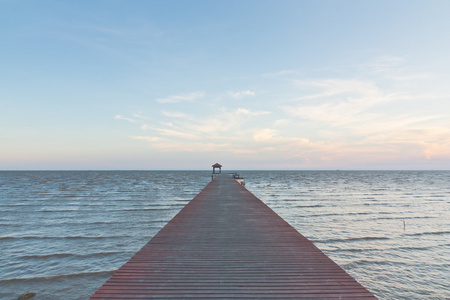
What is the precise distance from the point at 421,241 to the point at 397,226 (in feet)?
8.67

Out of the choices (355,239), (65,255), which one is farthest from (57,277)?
(355,239)

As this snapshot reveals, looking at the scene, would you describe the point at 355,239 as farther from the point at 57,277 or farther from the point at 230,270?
the point at 57,277

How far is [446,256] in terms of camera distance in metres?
8.88

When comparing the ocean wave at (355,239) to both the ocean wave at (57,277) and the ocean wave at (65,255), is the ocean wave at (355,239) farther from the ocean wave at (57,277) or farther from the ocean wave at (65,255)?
the ocean wave at (65,255)

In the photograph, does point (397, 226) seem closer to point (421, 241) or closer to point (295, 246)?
point (421, 241)

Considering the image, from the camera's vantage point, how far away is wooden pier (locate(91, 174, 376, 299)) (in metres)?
3.51

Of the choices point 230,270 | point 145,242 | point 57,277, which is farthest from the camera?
point 145,242

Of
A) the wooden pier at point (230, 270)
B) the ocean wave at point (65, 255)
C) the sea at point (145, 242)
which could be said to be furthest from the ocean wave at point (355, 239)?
the ocean wave at point (65, 255)

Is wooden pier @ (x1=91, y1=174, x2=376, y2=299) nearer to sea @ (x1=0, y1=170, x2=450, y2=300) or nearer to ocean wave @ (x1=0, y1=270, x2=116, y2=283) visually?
ocean wave @ (x1=0, y1=270, x2=116, y2=283)

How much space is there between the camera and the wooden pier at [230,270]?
3512 millimetres

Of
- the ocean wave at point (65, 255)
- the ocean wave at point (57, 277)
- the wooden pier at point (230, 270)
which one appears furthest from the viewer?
the ocean wave at point (65, 255)

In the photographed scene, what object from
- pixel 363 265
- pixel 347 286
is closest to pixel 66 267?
pixel 347 286

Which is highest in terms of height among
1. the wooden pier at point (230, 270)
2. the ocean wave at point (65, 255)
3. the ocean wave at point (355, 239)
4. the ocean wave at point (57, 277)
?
the wooden pier at point (230, 270)

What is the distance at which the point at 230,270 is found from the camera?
4301mm
